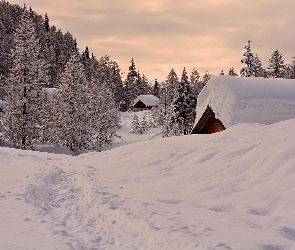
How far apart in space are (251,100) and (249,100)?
123mm

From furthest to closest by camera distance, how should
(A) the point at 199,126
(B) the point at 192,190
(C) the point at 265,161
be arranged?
(A) the point at 199,126 < (C) the point at 265,161 < (B) the point at 192,190

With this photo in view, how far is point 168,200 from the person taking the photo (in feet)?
20.6

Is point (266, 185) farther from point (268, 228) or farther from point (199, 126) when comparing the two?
point (199, 126)

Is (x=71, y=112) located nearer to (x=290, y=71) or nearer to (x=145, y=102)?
(x=145, y=102)

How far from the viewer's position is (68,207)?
6309 mm

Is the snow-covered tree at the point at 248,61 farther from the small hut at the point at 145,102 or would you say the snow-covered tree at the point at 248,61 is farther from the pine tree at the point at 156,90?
the pine tree at the point at 156,90

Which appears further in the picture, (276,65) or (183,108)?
(276,65)

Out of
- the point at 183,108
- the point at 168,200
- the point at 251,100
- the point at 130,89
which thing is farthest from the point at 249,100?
the point at 130,89

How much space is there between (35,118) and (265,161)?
23.5 meters

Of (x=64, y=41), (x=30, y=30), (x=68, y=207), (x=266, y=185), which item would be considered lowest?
(x=68, y=207)

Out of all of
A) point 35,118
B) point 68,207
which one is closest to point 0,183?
point 68,207

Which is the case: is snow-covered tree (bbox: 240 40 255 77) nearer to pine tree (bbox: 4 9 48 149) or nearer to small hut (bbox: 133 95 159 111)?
pine tree (bbox: 4 9 48 149)

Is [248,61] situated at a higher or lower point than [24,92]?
higher

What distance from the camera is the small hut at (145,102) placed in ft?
264
